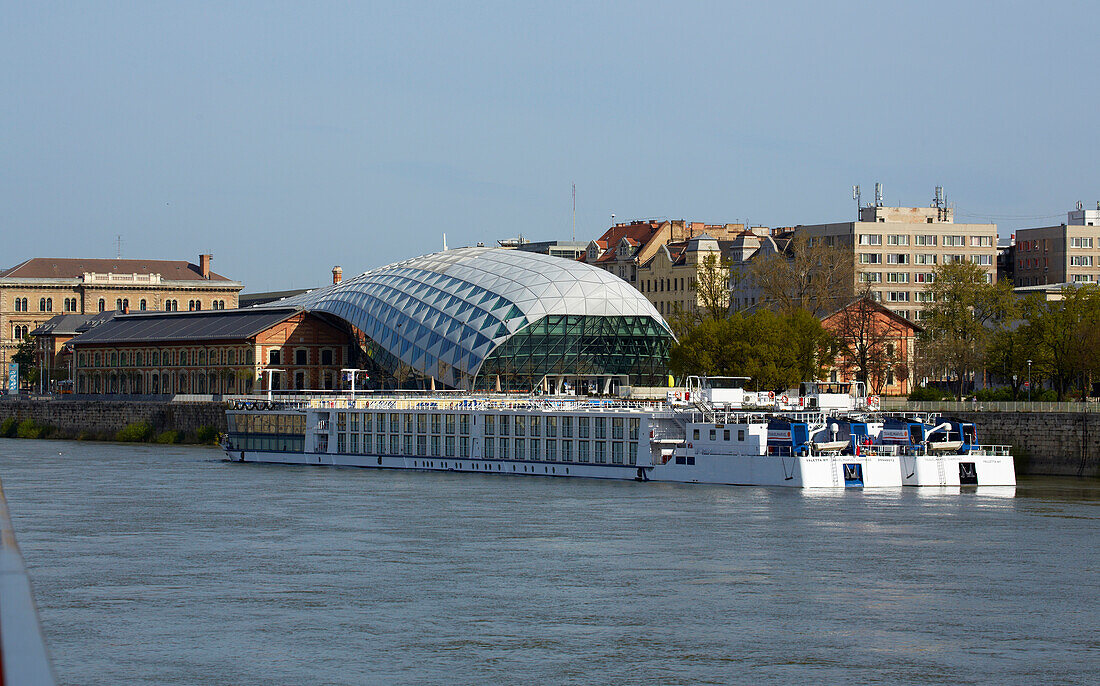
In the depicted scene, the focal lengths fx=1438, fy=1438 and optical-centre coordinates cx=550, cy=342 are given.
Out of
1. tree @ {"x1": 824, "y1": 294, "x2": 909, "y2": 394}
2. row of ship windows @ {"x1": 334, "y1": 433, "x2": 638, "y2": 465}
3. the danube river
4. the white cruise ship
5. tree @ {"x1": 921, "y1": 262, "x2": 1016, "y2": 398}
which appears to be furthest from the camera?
tree @ {"x1": 824, "y1": 294, "x2": 909, "y2": 394}

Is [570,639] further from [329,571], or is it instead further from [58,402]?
[58,402]

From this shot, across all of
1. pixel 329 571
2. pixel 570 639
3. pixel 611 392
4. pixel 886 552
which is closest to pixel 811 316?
pixel 611 392

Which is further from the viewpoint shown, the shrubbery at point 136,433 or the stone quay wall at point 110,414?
the shrubbery at point 136,433

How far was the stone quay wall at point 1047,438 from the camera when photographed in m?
67.9

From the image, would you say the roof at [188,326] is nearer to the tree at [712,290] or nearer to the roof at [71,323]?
the roof at [71,323]

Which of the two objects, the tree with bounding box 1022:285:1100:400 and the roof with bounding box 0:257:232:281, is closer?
the tree with bounding box 1022:285:1100:400

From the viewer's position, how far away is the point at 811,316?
294 ft

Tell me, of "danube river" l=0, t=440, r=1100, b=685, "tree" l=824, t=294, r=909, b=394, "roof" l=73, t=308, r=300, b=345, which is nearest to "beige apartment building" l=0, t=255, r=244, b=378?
"roof" l=73, t=308, r=300, b=345

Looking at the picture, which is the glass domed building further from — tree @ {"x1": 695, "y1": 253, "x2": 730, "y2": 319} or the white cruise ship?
the white cruise ship

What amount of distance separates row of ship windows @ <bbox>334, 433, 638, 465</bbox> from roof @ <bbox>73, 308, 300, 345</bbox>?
40145 mm

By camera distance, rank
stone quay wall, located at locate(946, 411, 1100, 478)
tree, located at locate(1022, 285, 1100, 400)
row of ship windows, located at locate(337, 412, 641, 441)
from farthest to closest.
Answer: tree, located at locate(1022, 285, 1100, 400) → row of ship windows, located at locate(337, 412, 641, 441) → stone quay wall, located at locate(946, 411, 1100, 478)

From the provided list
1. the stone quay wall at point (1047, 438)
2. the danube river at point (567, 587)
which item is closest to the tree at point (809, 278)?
the stone quay wall at point (1047, 438)

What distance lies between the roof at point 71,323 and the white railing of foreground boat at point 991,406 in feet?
334

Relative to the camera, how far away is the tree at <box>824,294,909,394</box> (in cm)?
9162
